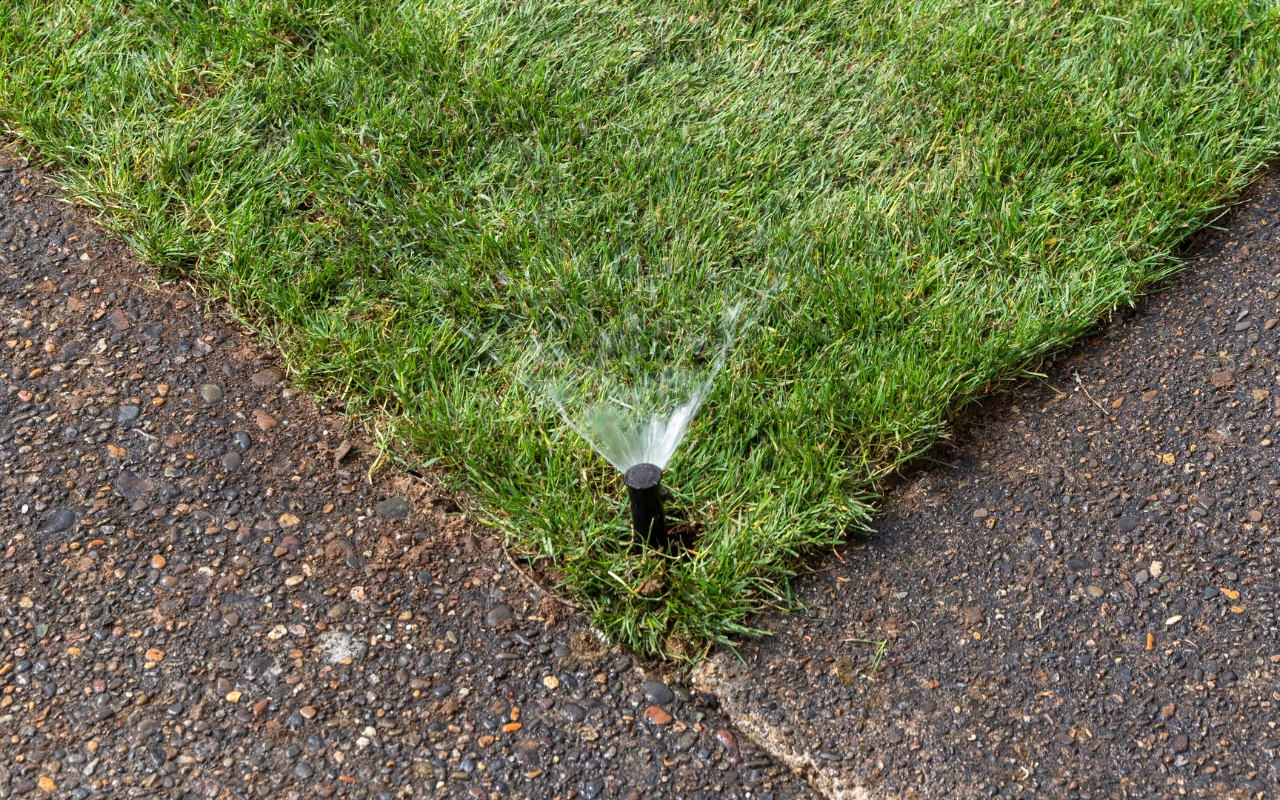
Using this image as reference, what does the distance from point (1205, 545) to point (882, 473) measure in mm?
718

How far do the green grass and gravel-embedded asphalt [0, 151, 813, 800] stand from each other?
155mm

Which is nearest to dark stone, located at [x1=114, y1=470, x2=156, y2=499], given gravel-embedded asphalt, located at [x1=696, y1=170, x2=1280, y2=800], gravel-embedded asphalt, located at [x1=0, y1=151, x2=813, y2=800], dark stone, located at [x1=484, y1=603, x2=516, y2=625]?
gravel-embedded asphalt, located at [x1=0, y1=151, x2=813, y2=800]

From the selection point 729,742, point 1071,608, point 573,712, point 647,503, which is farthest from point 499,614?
point 1071,608

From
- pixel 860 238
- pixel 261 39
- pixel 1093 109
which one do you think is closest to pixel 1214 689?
pixel 860 238

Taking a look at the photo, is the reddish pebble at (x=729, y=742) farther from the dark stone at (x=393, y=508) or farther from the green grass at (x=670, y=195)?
the dark stone at (x=393, y=508)

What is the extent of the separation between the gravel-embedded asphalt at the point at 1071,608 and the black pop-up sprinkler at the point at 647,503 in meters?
0.29

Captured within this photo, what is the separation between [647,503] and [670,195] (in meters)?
1.21

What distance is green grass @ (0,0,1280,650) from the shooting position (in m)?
2.62

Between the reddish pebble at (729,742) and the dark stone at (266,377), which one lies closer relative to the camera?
the reddish pebble at (729,742)

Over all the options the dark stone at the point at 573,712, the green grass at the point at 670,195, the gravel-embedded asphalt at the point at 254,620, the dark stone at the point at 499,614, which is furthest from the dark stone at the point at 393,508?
the dark stone at the point at 573,712

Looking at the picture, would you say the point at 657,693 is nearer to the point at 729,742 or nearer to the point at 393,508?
the point at 729,742

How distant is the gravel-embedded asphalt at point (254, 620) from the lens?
7.06 ft

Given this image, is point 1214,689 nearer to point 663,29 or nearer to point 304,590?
point 304,590

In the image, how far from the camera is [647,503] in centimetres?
224
